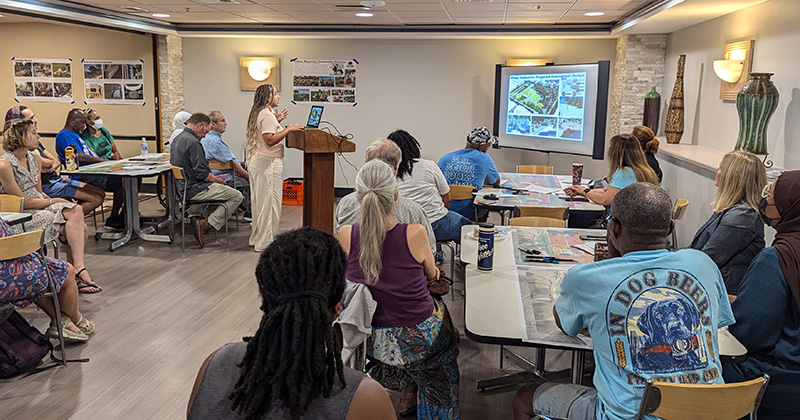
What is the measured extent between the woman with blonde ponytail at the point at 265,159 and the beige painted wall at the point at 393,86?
3287 mm

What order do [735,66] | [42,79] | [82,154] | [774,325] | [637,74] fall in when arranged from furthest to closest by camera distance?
1. [42,79]
2. [637,74]
3. [82,154]
4. [735,66]
5. [774,325]

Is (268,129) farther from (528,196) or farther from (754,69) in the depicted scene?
(754,69)

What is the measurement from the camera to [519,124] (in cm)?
850

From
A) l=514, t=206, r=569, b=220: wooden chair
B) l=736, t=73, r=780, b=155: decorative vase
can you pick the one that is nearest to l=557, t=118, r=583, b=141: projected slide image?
l=736, t=73, r=780, b=155: decorative vase

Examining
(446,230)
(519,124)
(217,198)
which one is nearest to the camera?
(446,230)

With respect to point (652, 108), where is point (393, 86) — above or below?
above

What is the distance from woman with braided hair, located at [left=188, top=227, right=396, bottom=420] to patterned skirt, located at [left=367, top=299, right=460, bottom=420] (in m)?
1.16

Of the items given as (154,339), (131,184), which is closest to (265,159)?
(131,184)

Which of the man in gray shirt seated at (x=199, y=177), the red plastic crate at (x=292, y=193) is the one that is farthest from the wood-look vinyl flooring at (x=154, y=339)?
the red plastic crate at (x=292, y=193)

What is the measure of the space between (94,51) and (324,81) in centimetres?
349

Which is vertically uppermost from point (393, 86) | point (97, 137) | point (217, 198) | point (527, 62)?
point (527, 62)

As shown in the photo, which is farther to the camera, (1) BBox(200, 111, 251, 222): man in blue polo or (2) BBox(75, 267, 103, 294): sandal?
(1) BBox(200, 111, 251, 222): man in blue polo

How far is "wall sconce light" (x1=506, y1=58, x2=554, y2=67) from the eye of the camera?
860cm

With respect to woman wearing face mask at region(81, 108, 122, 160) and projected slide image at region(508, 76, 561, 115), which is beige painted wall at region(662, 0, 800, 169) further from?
woman wearing face mask at region(81, 108, 122, 160)
